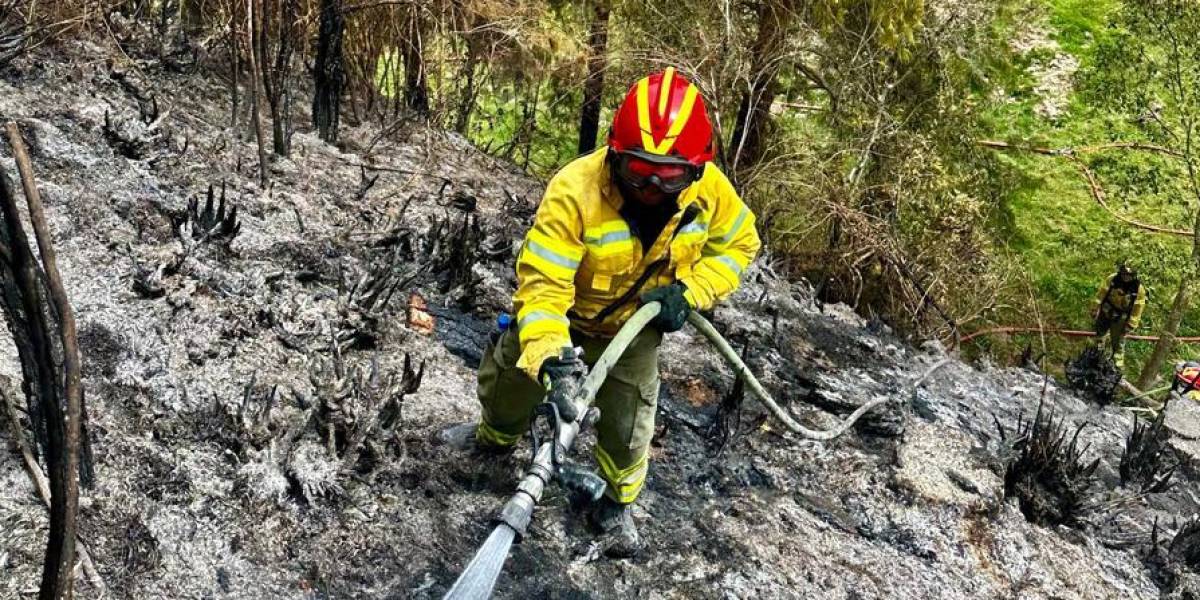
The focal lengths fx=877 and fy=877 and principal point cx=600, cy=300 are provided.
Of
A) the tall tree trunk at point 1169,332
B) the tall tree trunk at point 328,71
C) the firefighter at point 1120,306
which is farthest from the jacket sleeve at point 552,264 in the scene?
the tall tree trunk at point 1169,332

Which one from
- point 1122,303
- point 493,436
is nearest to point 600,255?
point 493,436

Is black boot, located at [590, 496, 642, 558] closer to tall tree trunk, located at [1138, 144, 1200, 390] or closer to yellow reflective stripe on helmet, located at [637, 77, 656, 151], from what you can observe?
yellow reflective stripe on helmet, located at [637, 77, 656, 151]

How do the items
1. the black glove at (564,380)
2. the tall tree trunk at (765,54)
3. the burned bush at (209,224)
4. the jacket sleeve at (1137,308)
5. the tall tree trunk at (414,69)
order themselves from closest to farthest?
1. the black glove at (564,380)
2. the burned bush at (209,224)
3. the tall tree trunk at (414,69)
4. the tall tree trunk at (765,54)
5. the jacket sleeve at (1137,308)

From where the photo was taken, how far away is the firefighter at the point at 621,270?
2604 millimetres

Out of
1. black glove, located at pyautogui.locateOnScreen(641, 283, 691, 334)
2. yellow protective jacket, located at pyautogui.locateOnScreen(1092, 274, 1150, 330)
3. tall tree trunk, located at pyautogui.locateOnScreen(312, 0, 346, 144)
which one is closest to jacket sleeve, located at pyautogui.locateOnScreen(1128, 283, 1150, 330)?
yellow protective jacket, located at pyautogui.locateOnScreen(1092, 274, 1150, 330)

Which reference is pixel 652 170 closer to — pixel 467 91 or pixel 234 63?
pixel 234 63

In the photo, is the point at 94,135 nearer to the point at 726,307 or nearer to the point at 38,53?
the point at 38,53

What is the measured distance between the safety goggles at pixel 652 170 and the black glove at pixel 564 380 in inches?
21.8

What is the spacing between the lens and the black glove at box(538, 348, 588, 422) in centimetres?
237

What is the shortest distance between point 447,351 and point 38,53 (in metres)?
3.18

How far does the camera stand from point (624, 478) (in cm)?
317

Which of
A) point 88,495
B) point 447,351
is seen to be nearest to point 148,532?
point 88,495

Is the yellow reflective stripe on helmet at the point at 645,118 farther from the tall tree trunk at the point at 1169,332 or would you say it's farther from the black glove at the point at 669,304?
the tall tree trunk at the point at 1169,332

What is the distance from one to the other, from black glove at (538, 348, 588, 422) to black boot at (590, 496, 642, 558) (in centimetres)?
83
